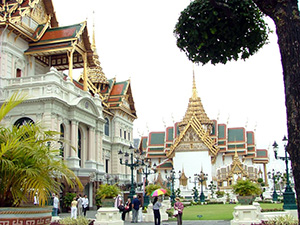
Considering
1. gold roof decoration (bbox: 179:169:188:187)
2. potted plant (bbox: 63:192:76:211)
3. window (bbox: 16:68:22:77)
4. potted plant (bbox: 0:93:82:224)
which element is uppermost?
window (bbox: 16:68:22:77)

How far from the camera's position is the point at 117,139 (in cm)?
4606

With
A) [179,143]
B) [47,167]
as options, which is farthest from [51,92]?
[179,143]

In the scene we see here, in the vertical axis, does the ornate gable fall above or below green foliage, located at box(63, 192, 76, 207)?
above

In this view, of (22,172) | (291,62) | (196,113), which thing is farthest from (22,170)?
(196,113)

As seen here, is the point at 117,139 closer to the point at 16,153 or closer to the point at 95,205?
the point at 95,205

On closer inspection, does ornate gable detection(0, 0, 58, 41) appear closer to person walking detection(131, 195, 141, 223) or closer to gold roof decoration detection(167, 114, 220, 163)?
person walking detection(131, 195, 141, 223)

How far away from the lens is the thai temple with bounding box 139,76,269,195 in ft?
190

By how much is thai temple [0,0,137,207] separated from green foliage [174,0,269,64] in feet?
48.5

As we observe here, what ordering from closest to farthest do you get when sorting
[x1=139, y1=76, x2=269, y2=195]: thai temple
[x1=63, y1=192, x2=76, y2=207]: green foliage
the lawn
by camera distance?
1. the lawn
2. [x1=63, y1=192, x2=76, y2=207]: green foliage
3. [x1=139, y1=76, x2=269, y2=195]: thai temple

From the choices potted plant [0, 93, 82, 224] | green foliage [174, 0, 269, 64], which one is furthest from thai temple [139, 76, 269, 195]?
potted plant [0, 93, 82, 224]

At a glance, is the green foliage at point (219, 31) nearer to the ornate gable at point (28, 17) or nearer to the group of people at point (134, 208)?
the group of people at point (134, 208)

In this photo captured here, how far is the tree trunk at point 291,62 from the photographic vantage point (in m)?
6.56

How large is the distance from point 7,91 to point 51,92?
318 centimetres

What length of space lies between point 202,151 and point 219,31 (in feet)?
166
